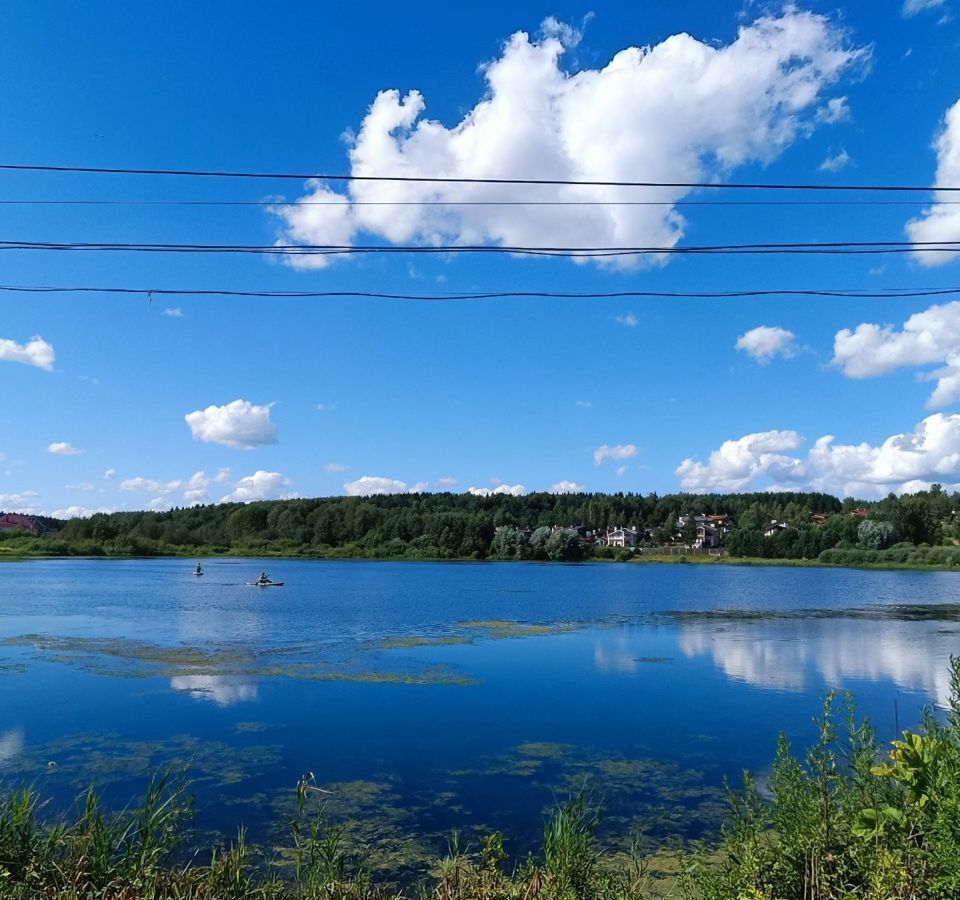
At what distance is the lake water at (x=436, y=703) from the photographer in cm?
979

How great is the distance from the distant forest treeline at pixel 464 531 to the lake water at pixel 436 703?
65.9m

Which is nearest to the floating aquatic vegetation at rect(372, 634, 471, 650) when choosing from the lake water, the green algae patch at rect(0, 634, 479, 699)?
the lake water

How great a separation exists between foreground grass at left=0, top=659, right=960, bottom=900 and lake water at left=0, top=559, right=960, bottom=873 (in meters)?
1.70

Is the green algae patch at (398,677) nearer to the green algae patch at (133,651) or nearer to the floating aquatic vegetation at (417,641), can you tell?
the green algae patch at (133,651)

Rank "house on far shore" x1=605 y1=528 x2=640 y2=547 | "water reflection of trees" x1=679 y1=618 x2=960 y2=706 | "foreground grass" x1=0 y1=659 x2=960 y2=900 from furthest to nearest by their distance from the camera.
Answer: "house on far shore" x1=605 y1=528 x2=640 y2=547, "water reflection of trees" x1=679 y1=618 x2=960 y2=706, "foreground grass" x1=0 y1=659 x2=960 y2=900

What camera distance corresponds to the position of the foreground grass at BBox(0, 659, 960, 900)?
5.36m

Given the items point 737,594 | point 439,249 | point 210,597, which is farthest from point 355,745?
point 737,594

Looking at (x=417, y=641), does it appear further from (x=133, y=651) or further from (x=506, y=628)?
(x=133, y=651)

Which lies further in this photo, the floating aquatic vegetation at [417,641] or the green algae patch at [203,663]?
the floating aquatic vegetation at [417,641]

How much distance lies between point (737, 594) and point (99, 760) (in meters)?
43.6

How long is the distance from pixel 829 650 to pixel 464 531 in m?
85.7

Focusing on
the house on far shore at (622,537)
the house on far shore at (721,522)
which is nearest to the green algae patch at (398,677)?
the house on far shore at (622,537)

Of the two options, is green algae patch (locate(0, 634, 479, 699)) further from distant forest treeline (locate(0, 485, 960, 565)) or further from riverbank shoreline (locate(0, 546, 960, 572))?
distant forest treeline (locate(0, 485, 960, 565))

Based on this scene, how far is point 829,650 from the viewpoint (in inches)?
926
